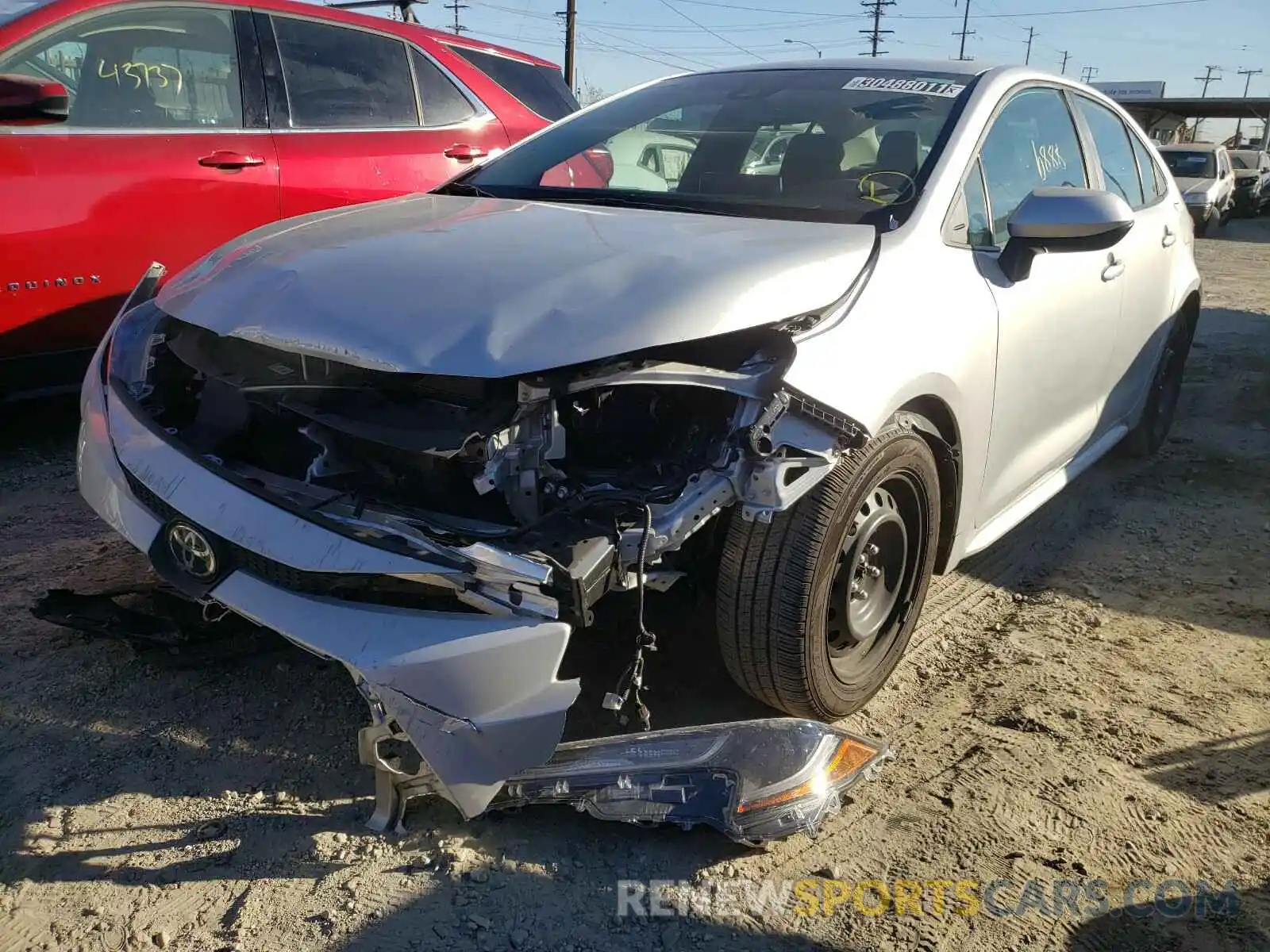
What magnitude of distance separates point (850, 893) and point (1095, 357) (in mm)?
2243

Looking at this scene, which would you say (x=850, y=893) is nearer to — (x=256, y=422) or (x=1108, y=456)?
(x=256, y=422)

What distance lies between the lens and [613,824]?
2205 millimetres

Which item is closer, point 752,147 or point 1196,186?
point 752,147

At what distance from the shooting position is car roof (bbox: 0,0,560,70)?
3.86 meters

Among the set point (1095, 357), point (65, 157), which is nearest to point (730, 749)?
point (1095, 357)

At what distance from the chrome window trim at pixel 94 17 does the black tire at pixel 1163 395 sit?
4155mm

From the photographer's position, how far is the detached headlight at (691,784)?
2.05 meters

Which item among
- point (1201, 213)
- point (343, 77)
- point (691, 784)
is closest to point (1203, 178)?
point (1201, 213)

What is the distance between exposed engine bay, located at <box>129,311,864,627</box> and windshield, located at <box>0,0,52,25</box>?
7.91ft

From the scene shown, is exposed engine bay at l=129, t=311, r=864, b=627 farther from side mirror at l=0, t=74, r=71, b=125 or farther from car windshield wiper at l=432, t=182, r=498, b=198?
side mirror at l=0, t=74, r=71, b=125

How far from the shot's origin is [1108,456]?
4.82 m

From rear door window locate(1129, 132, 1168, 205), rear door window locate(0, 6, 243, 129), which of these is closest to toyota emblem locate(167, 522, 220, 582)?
rear door window locate(0, 6, 243, 129)

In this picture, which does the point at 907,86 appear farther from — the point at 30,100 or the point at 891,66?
the point at 30,100

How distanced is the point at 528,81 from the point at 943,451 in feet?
13.4
